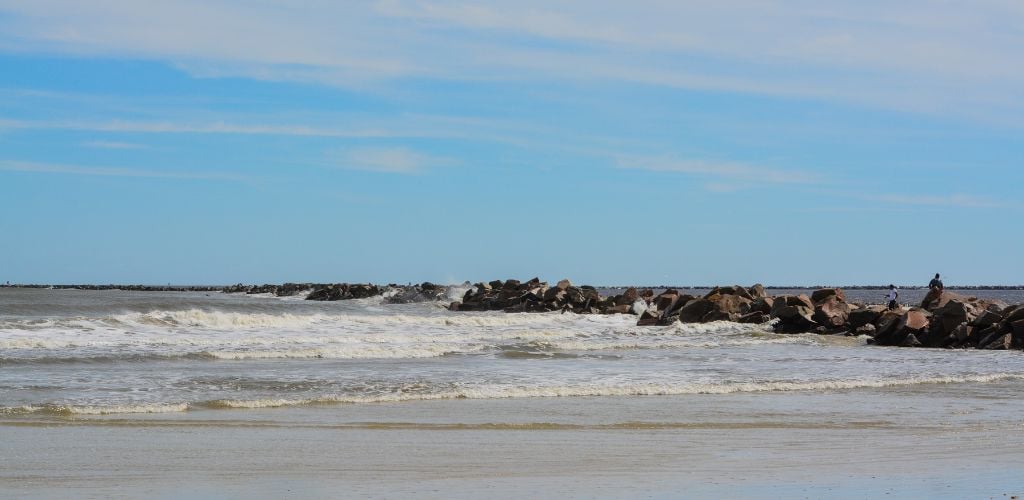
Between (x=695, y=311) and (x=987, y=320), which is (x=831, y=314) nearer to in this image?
(x=987, y=320)

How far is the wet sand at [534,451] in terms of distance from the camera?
880cm

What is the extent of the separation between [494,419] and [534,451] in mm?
2524

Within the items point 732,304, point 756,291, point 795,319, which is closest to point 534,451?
point 795,319

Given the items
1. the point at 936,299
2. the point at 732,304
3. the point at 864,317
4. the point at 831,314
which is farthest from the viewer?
the point at 732,304

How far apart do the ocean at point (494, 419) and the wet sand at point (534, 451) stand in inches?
1.5

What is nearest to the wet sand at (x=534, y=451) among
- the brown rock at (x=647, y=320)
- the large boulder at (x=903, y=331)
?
the large boulder at (x=903, y=331)

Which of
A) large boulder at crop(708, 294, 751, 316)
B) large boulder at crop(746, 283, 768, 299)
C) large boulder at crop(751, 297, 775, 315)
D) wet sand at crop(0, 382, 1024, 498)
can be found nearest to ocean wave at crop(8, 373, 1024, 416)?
wet sand at crop(0, 382, 1024, 498)

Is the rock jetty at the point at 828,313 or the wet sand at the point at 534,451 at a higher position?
the rock jetty at the point at 828,313

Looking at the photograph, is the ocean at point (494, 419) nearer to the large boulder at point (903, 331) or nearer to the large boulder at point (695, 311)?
the large boulder at point (903, 331)

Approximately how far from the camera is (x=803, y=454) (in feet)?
34.9

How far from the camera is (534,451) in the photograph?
10766mm

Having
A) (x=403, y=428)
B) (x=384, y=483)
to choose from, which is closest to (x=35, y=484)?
(x=384, y=483)

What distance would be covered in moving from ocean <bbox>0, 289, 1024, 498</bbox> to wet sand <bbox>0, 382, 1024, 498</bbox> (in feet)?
0.13

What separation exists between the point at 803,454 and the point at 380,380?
27.5ft
